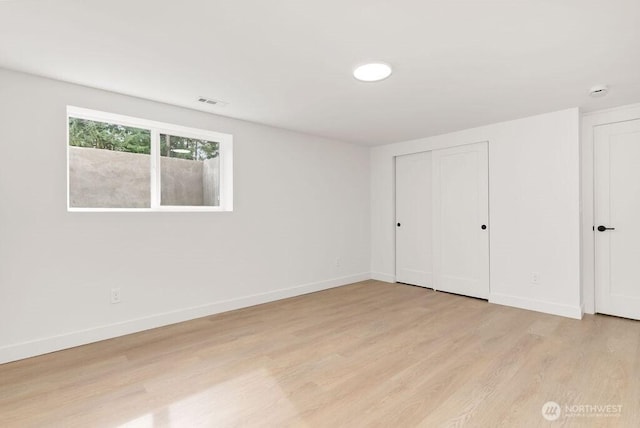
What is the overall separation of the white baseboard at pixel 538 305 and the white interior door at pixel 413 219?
100 cm

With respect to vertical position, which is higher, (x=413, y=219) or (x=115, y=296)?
(x=413, y=219)

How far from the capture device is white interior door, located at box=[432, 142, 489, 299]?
4.15m

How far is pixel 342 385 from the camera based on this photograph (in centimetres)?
210

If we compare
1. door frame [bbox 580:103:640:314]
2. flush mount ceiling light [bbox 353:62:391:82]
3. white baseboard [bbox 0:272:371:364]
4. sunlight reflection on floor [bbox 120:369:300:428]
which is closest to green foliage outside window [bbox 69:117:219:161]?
white baseboard [bbox 0:272:371:364]

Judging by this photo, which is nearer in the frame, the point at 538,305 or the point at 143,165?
the point at 143,165

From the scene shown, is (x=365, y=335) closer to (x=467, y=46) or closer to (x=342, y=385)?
(x=342, y=385)

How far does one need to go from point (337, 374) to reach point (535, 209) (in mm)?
2995

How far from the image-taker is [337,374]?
224cm

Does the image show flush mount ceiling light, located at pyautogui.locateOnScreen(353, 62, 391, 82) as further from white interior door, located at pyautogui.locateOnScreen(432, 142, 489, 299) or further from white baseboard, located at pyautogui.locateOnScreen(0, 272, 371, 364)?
white baseboard, located at pyautogui.locateOnScreen(0, 272, 371, 364)

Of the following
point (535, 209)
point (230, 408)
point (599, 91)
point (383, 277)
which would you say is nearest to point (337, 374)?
point (230, 408)

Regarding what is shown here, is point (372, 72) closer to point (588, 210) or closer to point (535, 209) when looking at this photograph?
point (535, 209)

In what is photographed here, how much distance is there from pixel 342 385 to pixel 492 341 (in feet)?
5.02

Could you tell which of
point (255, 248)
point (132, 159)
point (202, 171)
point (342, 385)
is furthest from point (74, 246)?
point (342, 385)

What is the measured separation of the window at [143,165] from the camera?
292 centimetres
